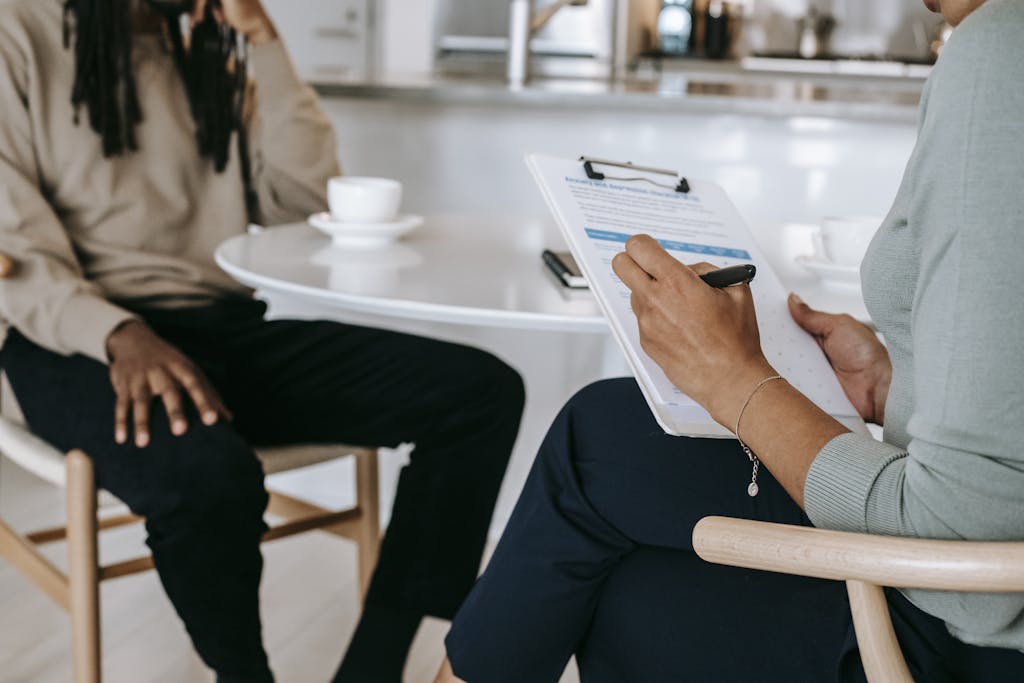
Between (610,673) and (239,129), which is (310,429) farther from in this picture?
(610,673)

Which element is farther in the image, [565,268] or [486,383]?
[486,383]

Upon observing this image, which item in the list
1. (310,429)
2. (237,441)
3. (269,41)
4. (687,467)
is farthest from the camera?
(269,41)

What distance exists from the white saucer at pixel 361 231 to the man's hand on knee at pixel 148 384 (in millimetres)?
252

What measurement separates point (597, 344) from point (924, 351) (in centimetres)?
162

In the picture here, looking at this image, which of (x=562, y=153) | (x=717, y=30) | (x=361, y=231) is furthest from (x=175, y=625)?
(x=717, y=30)

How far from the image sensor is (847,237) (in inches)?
51.4

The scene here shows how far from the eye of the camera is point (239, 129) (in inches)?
66.0

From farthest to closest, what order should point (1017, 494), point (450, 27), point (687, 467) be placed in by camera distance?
point (450, 27) → point (687, 467) → point (1017, 494)

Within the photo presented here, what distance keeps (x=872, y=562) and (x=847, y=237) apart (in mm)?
717

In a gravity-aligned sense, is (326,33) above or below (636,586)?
above

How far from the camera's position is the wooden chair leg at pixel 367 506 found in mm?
1721

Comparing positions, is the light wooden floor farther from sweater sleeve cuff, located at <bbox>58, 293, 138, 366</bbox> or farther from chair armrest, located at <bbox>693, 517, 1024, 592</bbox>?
chair armrest, located at <bbox>693, 517, 1024, 592</bbox>

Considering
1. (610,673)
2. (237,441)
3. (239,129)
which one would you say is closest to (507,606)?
(610,673)

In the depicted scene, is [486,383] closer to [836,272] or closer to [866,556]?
[836,272]
